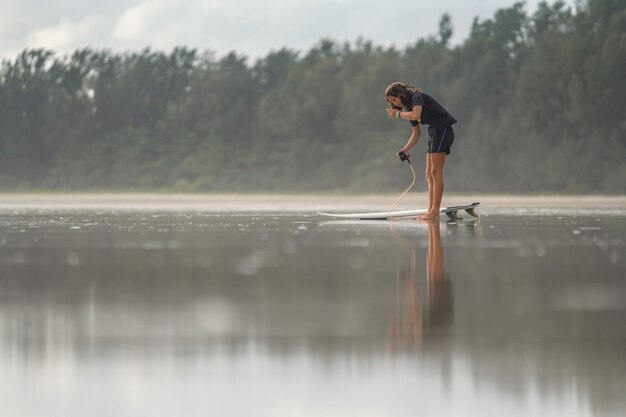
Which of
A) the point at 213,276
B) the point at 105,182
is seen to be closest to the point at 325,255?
the point at 213,276

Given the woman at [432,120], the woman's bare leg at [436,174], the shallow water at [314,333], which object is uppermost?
the woman at [432,120]

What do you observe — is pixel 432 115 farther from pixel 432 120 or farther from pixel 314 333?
pixel 314 333

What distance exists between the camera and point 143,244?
1152 centimetres

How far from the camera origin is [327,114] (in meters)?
62.8

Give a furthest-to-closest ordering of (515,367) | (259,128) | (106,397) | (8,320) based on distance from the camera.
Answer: (259,128) → (8,320) → (515,367) → (106,397)

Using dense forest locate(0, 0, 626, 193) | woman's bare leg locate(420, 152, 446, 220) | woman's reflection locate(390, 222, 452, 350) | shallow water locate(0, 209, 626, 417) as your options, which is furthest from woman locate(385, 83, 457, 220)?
dense forest locate(0, 0, 626, 193)

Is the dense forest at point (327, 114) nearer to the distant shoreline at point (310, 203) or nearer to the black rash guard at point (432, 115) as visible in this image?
the distant shoreline at point (310, 203)

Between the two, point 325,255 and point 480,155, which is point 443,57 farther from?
point 325,255

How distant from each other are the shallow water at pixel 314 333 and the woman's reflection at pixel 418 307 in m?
0.02

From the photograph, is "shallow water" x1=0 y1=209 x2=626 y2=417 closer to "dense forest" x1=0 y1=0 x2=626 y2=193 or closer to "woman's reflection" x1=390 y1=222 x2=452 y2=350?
"woman's reflection" x1=390 y1=222 x2=452 y2=350

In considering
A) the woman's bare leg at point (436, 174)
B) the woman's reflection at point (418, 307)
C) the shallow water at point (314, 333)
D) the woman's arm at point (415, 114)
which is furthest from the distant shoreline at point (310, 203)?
the woman's reflection at point (418, 307)

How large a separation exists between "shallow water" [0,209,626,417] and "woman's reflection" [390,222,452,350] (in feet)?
0.05

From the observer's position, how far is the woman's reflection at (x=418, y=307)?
16.6 feet

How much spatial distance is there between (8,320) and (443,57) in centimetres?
5582
